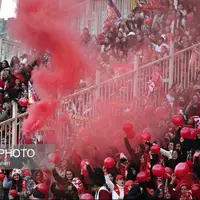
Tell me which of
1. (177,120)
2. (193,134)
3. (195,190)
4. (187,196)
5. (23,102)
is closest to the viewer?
(187,196)

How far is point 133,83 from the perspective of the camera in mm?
13219

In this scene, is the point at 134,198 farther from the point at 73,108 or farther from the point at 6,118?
the point at 6,118

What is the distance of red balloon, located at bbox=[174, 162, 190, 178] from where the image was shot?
34.3ft

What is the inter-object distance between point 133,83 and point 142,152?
2.08m

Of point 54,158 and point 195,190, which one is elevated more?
point 54,158

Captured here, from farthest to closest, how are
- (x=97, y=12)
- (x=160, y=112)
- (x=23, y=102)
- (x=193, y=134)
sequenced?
(x=97, y=12), (x=23, y=102), (x=160, y=112), (x=193, y=134)

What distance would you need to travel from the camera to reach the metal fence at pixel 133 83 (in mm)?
13102

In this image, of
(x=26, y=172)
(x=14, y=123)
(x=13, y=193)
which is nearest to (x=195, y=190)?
(x=26, y=172)

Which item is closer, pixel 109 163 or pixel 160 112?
pixel 109 163

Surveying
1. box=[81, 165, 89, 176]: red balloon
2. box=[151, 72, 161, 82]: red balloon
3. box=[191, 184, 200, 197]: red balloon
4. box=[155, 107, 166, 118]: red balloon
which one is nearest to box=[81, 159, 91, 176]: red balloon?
box=[81, 165, 89, 176]: red balloon

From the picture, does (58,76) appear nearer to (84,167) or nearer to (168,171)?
(84,167)

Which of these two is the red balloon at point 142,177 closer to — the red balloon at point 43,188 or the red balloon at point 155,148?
the red balloon at point 155,148

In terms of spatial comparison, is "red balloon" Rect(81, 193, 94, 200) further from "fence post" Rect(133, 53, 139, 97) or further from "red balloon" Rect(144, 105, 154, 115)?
"fence post" Rect(133, 53, 139, 97)

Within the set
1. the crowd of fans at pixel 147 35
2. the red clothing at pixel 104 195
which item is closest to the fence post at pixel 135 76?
the crowd of fans at pixel 147 35
